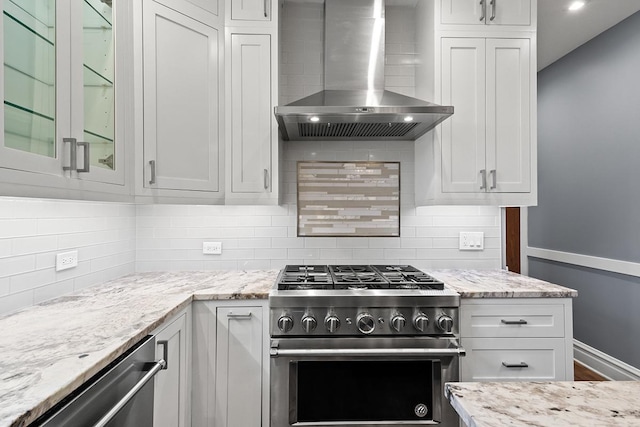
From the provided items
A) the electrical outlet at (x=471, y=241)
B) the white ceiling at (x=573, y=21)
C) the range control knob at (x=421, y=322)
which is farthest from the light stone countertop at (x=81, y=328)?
the white ceiling at (x=573, y=21)

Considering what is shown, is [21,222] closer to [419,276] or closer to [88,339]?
[88,339]

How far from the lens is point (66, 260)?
1.76 metres

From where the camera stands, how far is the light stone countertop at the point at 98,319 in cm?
85

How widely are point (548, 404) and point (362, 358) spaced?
1116 millimetres

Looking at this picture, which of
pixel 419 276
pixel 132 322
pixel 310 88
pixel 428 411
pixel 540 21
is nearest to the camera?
pixel 132 322

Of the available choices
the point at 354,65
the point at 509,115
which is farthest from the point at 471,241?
the point at 354,65

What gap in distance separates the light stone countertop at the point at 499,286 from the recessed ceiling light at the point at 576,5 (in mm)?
2125

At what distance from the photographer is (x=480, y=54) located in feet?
7.18

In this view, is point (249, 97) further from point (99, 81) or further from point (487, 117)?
point (487, 117)

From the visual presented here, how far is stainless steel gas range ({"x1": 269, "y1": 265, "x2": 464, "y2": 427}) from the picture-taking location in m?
1.75

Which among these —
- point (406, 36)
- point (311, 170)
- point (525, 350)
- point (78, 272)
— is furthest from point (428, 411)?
point (406, 36)

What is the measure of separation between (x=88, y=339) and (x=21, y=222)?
0.74 m

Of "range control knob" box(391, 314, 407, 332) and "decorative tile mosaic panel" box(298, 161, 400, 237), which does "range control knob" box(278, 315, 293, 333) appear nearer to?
"range control knob" box(391, 314, 407, 332)

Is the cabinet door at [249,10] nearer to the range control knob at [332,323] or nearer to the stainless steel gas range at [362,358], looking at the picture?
the stainless steel gas range at [362,358]
